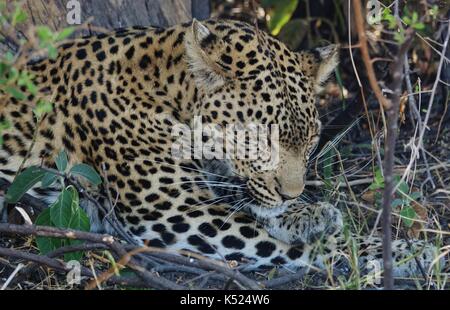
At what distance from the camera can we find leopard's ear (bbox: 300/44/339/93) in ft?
19.2

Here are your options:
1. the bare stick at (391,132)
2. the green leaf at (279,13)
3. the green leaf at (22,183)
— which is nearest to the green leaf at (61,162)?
the green leaf at (22,183)

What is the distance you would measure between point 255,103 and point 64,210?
1.24 m

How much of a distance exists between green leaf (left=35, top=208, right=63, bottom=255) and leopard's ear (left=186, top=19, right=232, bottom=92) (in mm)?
1149

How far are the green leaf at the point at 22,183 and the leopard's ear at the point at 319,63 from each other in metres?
1.72

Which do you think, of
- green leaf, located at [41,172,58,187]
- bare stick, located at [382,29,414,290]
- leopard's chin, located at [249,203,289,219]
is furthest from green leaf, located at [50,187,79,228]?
bare stick, located at [382,29,414,290]

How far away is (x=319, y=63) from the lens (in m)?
5.88

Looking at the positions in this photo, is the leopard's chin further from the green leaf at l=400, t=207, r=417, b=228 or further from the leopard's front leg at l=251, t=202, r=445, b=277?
the green leaf at l=400, t=207, r=417, b=228

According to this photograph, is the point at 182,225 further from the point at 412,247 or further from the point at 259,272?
the point at 412,247

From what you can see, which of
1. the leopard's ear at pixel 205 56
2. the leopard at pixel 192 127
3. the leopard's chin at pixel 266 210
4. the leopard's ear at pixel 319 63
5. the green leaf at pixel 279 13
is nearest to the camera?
the leopard's ear at pixel 205 56

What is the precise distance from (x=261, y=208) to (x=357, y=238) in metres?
0.59

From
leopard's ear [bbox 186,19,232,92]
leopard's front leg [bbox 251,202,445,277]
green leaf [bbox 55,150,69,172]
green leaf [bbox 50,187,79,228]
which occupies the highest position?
leopard's ear [bbox 186,19,232,92]

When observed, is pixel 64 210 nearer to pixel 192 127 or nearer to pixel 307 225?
pixel 192 127

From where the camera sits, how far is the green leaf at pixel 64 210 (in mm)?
5168

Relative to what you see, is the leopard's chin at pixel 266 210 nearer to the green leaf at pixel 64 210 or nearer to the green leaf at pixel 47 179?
the green leaf at pixel 64 210
